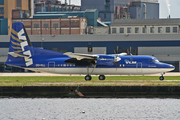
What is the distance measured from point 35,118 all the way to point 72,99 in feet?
25.8

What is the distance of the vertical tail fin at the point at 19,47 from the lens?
1929 inches

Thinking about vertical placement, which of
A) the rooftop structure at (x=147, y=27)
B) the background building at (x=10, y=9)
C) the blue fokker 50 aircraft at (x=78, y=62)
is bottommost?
the blue fokker 50 aircraft at (x=78, y=62)

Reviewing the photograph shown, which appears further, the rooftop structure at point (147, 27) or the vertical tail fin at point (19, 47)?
the rooftop structure at point (147, 27)

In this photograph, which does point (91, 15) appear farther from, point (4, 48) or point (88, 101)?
point (88, 101)

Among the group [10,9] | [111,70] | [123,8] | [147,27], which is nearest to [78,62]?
[111,70]

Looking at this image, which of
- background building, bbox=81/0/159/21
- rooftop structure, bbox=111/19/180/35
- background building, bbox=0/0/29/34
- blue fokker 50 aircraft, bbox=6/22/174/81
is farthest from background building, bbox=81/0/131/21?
blue fokker 50 aircraft, bbox=6/22/174/81

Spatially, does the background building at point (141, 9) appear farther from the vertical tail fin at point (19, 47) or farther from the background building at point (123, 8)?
the vertical tail fin at point (19, 47)

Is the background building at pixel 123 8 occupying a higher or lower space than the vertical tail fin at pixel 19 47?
higher

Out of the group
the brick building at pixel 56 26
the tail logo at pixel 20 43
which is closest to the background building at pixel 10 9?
the brick building at pixel 56 26

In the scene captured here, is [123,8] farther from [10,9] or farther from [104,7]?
[10,9]

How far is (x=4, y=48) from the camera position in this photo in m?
78.8

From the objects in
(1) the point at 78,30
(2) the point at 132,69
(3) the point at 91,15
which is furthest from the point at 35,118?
(3) the point at 91,15

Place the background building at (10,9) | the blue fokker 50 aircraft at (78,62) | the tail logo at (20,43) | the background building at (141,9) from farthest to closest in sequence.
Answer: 1. the background building at (141,9)
2. the background building at (10,9)
3. the tail logo at (20,43)
4. the blue fokker 50 aircraft at (78,62)

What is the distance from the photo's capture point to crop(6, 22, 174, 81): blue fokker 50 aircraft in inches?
1873
